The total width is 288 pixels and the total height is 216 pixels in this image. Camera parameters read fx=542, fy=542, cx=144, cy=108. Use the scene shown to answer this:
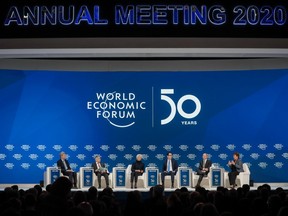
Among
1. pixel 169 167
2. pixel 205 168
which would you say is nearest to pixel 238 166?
pixel 205 168

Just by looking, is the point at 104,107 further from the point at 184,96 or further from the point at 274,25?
the point at 274,25

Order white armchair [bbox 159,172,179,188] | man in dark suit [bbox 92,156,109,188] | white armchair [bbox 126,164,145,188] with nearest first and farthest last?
man in dark suit [bbox 92,156,109,188] < white armchair [bbox 126,164,145,188] < white armchair [bbox 159,172,179,188]

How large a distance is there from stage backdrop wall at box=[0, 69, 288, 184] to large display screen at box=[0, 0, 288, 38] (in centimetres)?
360

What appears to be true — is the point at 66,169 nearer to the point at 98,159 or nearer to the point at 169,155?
the point at 98,159

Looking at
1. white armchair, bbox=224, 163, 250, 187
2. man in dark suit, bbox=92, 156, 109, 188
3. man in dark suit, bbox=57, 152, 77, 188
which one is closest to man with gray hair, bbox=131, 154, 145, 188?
man in dark suit, bbox=92, 156, 109, 188

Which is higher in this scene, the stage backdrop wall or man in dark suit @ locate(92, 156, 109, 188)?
the stage backdrop wall

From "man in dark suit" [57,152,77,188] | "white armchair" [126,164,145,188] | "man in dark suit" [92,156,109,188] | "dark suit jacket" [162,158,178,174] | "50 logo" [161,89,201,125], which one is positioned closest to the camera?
"man in dark suit" [57,152,77,188]

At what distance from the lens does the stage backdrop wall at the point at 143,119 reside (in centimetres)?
1525

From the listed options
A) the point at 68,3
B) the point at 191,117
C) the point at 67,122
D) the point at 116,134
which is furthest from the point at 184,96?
the point at 68,3

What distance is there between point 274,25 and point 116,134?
5672mm

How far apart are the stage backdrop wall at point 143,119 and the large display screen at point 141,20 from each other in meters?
3.60

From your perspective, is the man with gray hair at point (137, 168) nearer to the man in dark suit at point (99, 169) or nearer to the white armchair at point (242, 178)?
the man in dark suit at point (99, 169)

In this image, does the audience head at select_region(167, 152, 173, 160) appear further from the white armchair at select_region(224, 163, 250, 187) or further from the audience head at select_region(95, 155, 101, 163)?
the audience head at select_region(95, 155, 101, 163)

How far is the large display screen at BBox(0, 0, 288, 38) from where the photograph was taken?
1194 cm
